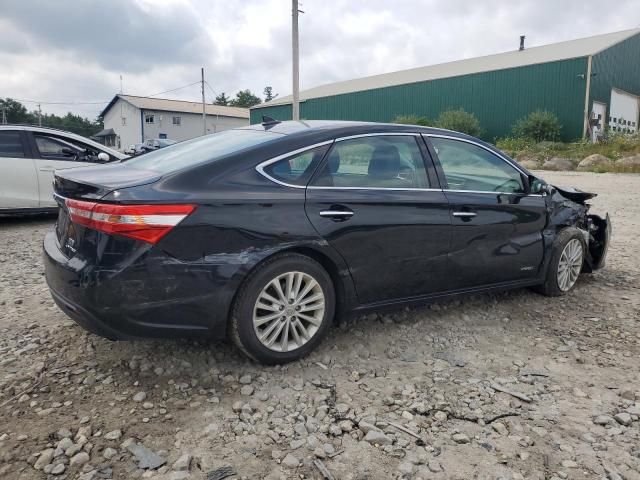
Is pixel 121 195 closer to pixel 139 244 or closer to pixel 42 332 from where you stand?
pixel 139 244

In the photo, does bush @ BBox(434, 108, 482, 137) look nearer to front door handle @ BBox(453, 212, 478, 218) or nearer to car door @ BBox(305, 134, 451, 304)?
front door handle @ BBox(453, 212, 478, 218)

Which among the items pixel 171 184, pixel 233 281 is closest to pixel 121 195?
pixel 171 184

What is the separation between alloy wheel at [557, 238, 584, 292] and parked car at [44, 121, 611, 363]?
0.59 meters

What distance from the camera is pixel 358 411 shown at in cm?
272

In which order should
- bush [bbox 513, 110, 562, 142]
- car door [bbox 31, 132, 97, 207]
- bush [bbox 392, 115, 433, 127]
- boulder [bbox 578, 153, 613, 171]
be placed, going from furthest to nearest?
1. bush [bbox 392, 115, 433, 127]
2. bush [bbox 513, 110, 562, 142]
3. boulder [bbox 578, 153, 613, 171]
4. car door [bbox 31, 132, 97, 207]

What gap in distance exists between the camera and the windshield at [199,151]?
3.06m

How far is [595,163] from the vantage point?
21.1 m

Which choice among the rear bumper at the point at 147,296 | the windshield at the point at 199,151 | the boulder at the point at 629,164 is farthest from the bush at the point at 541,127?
the rear bumper at the point at 147,296

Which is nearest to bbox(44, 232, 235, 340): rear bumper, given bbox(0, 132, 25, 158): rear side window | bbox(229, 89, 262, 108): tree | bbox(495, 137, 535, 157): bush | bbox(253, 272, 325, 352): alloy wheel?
bbox(253, 272, 325, 352): alloy wheel

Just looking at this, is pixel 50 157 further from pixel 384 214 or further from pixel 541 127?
pixel 541 127

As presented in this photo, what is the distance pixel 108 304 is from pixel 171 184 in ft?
2.30

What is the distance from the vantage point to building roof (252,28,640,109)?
29266 millimetres

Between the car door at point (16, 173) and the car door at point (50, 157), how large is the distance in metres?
0.09

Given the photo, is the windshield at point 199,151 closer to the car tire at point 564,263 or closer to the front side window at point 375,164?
the front side window at point 375,164
